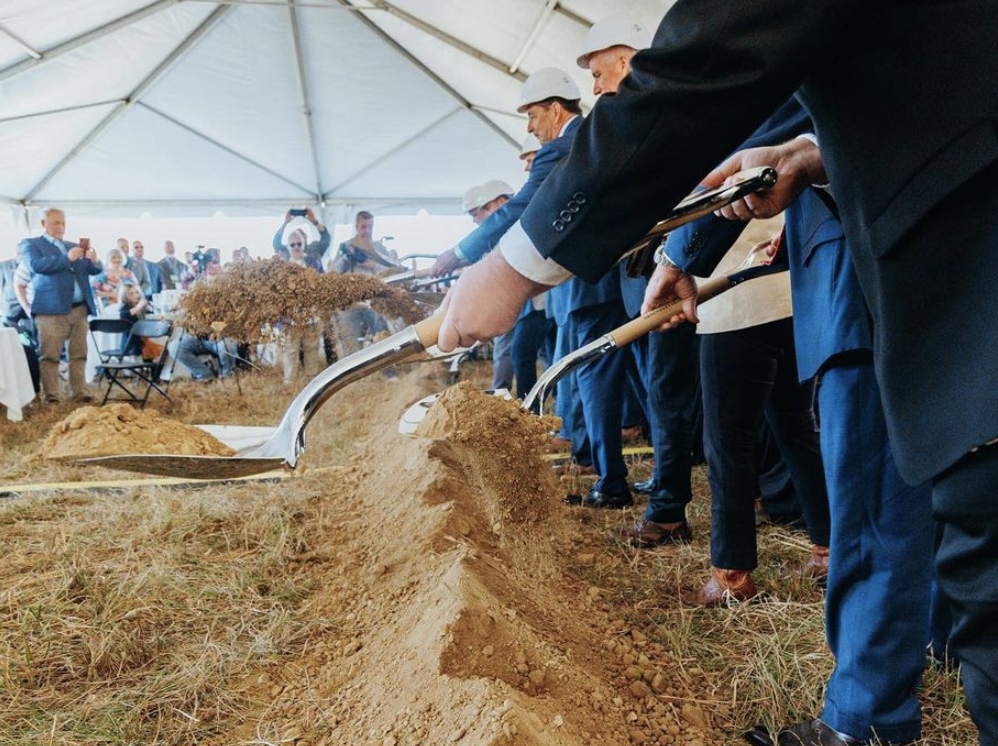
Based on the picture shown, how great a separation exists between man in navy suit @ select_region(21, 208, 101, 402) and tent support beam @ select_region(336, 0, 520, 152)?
11.5 feet

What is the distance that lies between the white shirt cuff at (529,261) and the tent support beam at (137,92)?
750 cm

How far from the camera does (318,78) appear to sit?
7.84 meters

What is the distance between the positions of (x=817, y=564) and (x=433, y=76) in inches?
299

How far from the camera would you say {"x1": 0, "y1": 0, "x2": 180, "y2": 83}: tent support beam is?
5.80 m

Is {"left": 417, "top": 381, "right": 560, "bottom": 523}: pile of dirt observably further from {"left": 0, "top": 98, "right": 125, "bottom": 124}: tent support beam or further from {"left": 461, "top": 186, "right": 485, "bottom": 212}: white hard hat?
{"left": 0, "top": 98, "right": 125, "bottom": 124}: tent support beam

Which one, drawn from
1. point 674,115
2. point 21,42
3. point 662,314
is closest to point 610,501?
point 662,314

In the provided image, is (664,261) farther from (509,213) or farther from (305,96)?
(305,96)

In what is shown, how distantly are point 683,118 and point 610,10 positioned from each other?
461cm

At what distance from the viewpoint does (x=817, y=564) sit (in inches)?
75.4

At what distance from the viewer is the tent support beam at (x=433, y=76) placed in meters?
7.30

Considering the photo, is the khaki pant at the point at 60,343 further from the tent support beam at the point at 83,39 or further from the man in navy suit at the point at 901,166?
the man in navy suit at the point at 901,166

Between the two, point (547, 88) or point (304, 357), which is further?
point (304, 357)

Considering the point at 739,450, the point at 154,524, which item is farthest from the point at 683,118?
the point at 154,524

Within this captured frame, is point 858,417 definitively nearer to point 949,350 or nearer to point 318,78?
point 949,350
